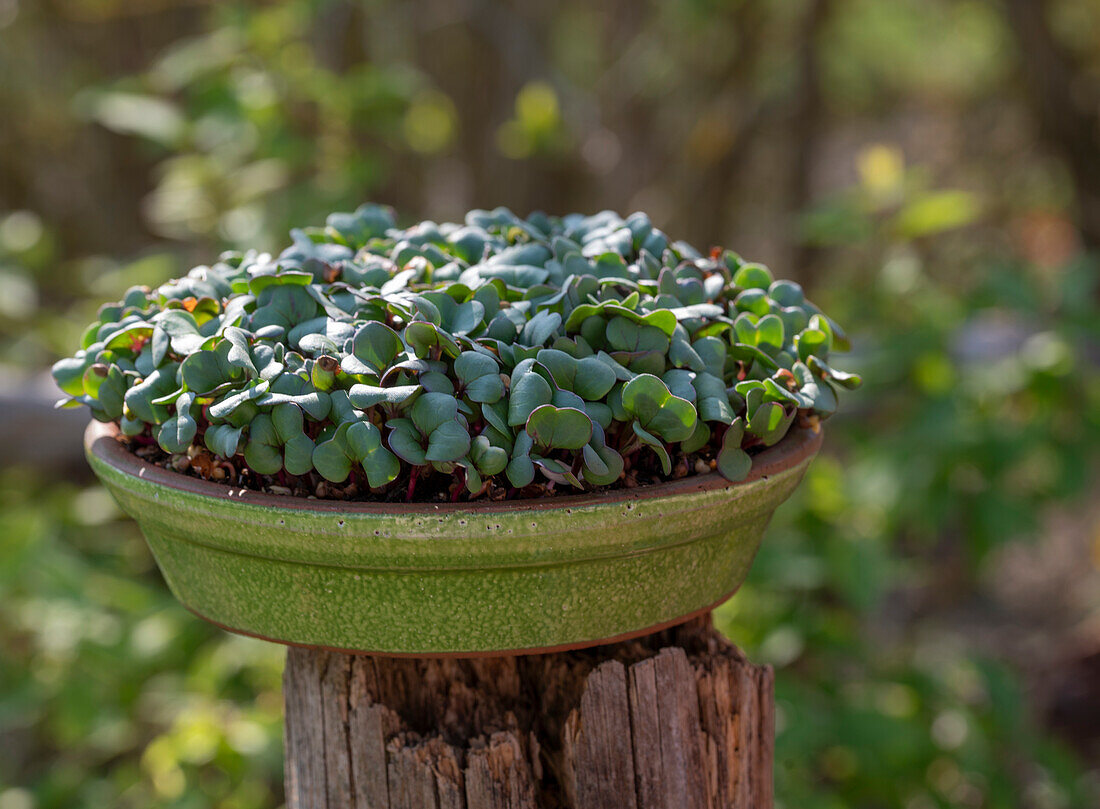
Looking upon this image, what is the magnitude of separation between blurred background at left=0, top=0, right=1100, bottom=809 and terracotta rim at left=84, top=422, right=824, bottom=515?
2.80 ft

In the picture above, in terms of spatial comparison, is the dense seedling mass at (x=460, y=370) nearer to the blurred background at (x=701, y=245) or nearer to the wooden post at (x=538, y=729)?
the wooden post at (x=538, y=729)

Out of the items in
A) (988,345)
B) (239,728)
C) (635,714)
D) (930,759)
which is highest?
(635,714)

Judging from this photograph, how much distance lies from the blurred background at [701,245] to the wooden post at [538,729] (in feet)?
2.29

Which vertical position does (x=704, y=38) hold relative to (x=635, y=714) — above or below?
above

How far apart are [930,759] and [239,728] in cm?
132

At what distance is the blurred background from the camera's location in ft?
5.99

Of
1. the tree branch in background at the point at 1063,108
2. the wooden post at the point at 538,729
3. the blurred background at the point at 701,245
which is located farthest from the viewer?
the tree branch in background at the point at 1063,108

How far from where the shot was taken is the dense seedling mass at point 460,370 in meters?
0.68

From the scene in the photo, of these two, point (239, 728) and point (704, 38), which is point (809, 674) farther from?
point (704, 38)

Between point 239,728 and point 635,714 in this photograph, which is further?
point 239,728

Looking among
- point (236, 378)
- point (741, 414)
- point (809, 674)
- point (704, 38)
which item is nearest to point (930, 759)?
point (809, 674)

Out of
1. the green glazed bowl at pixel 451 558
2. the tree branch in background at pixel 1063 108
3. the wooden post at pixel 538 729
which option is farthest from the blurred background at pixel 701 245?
the green glazed bowl at pixel 451 558

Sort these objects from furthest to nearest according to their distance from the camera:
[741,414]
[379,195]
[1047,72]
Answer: [1047,72] < [379,195] < [741,414]

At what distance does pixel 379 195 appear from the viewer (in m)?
2.47
